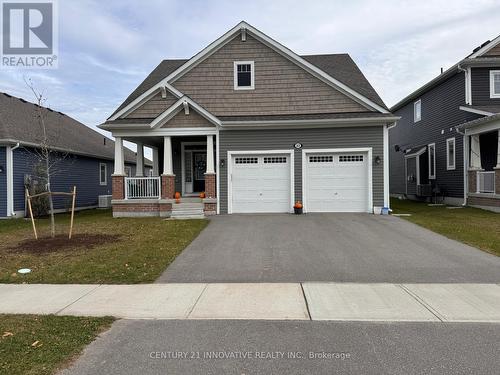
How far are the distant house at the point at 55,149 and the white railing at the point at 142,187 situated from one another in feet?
15.1

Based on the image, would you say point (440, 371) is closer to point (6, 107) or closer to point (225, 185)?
point (225, 185)

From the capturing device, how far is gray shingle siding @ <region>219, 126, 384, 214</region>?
48.5 feet

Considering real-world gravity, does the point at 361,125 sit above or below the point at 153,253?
above

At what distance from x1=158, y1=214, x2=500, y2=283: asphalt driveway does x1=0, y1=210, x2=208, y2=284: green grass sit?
1.37 feet

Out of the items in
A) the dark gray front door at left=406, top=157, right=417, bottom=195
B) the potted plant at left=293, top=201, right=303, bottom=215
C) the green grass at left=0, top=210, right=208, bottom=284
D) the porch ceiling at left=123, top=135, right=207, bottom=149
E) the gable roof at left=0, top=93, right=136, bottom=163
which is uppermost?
the gable roof at left=0, top=93, right=136, bottom=163

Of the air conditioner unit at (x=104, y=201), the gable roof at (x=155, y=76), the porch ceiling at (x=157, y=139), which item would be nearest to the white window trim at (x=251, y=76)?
the porch ceiling at (x=157, y=139)

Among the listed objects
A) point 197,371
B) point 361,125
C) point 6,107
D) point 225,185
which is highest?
point 6,107

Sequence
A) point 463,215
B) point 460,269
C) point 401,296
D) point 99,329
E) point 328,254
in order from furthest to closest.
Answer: point 463,215 → point 328,254 → point 460,269 → point 401,296 → point 99,329

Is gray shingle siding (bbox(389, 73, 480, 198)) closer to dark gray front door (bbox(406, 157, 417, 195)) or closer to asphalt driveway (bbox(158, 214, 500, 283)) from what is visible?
dark gray front door (bbox(406, 157, 417, 195))

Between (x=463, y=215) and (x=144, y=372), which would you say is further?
(x=463, y=215)

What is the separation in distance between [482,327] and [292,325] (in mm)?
2224

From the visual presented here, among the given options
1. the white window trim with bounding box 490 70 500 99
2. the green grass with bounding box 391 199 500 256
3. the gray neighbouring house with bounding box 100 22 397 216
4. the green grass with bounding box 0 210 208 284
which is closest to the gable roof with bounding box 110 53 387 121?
the gray neighbouring house with bounding box 100 22 397 216

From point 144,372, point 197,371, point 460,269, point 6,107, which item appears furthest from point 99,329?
point 6,107

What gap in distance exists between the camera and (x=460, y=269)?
6996 millimetres
